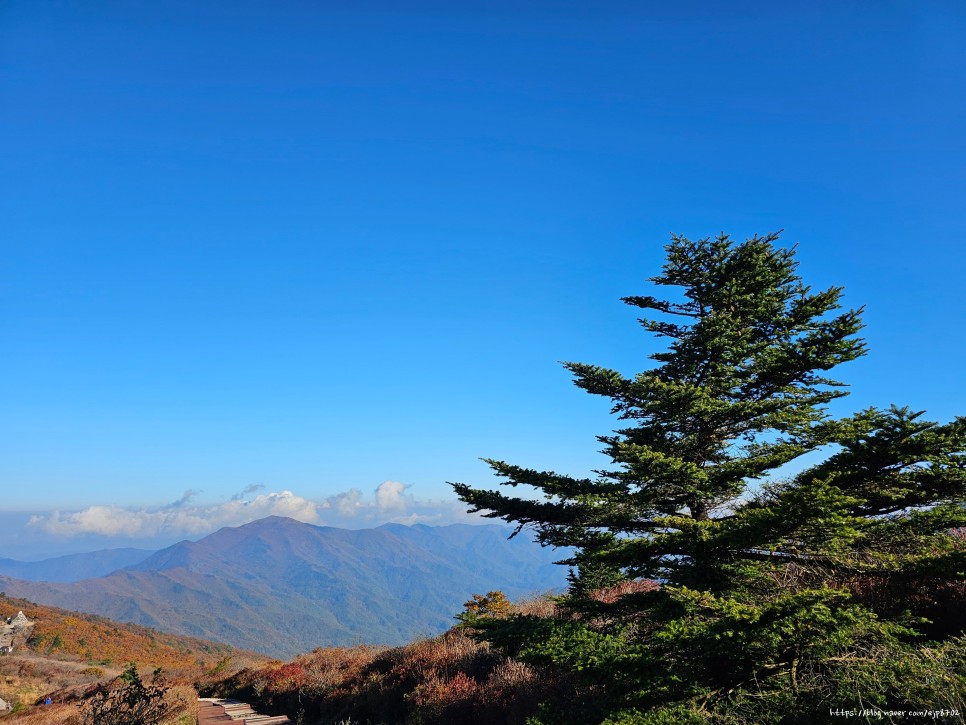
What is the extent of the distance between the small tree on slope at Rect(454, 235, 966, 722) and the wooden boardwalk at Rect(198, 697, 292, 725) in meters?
10.7

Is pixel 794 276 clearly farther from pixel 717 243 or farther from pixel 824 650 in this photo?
pixel 824 650

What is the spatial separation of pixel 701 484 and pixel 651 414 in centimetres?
140

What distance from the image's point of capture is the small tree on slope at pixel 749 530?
6410mm

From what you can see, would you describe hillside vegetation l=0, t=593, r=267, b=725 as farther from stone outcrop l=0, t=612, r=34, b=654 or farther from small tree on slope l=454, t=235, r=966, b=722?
small tree on slope l=454, t=235, r=966, b=722

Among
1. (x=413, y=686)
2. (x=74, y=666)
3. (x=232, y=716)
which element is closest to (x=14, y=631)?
(x=74, y=666)

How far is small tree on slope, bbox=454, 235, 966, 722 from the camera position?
6.41 metres

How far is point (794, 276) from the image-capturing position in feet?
32.6

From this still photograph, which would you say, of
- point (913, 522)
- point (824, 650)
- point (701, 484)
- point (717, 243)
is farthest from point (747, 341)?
point (824, 650)

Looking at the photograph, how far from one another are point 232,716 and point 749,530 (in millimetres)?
17267

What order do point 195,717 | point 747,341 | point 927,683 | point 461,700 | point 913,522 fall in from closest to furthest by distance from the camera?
point 927,683
point 913,522
point 747,341
point 461,700
point 195,717

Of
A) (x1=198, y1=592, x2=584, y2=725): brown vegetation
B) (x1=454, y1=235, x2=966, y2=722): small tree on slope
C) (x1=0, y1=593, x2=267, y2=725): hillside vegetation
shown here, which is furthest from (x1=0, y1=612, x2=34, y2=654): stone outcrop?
(x1=454, y1=235, x2=966, y2=722): small tree on slope

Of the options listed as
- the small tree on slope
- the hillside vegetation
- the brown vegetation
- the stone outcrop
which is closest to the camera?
the small tree on slope

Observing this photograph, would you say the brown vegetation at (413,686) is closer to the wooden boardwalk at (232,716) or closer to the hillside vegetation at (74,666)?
the wooden boardwalk at (232,716)

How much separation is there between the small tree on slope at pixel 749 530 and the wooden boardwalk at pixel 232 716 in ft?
35.2
